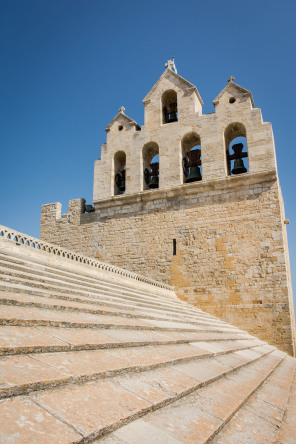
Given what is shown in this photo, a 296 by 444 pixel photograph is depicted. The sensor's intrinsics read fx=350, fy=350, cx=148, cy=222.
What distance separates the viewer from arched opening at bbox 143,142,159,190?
504 inches

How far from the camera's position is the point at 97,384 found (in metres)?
1.65

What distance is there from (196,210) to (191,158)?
2213 millimetres

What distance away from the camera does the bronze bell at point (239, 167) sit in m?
11.6

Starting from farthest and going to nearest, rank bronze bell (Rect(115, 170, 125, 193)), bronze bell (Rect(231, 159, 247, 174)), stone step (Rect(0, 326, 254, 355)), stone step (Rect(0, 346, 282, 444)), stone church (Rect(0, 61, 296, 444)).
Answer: bronze bell (Rect(115, 170, 125, 193)) < bronze bell (Rect(231, 159, 247, 174)) < stone step (Rect(0, 326, 254, 355)) < stone church (Rect(0, 61, 296, 444)) < stone step (Rect(0, 346, 282, 444))

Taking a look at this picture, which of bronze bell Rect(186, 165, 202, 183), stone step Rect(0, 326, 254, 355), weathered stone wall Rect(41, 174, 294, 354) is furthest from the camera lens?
bronze bell Rect(186, 165, 202, 183)

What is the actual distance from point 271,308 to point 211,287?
1.79 m

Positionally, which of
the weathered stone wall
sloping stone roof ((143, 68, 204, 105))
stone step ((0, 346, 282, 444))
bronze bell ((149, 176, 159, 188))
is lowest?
stone step ((0, 346, 282, 444))

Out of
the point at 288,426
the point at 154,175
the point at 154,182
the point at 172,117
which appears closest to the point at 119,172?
the point at 154,175

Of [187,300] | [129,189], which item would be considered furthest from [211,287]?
[129,189]

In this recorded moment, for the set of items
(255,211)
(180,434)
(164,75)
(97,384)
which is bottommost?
(180,434)

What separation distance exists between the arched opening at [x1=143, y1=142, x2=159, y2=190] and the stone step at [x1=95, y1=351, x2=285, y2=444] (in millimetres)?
10540

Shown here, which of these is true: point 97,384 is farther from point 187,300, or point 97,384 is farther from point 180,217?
point 180,217

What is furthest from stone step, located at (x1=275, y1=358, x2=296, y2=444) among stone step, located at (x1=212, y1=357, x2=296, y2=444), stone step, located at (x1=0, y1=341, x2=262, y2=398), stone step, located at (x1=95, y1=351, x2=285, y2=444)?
stone step, located at (x1=0, y1=341, x2=262, y2=398)

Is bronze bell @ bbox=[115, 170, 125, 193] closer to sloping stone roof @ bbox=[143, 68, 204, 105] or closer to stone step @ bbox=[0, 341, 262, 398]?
sloping stone roof @ bbox=[143, 68, 204, 105]
